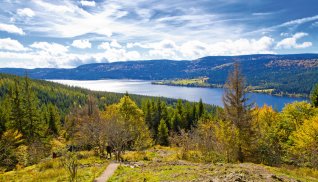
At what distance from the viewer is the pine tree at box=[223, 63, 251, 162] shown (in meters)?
31.1

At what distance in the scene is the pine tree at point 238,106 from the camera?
31141 mm

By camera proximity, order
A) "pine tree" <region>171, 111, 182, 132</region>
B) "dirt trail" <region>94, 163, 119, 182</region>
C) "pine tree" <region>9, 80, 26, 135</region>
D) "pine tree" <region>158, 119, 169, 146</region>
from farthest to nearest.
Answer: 1. "pine tree" <region>171, 111, 182, 132</region>
2. "pine tree" <region>158, 119, 169, 146</region>
3. "pine tree" <region>9, 80, 26, 135</region>
4. "dirt trail" <region>94, 163, 119, 182</region>

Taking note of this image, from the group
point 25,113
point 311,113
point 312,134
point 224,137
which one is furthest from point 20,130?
point 311,113

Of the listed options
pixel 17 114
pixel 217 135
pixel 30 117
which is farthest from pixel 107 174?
pixel 30 117

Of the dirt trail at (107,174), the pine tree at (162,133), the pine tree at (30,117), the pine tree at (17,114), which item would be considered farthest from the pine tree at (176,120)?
the dirt trail at (107,174)

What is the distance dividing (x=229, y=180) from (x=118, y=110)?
37433 mm

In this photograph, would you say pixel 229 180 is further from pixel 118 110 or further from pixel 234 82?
pixel 118 110

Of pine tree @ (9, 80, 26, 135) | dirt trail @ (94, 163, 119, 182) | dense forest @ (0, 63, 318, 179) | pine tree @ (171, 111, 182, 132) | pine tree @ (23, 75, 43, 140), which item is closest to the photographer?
dirt trail @ (94, 163, 119, 182)

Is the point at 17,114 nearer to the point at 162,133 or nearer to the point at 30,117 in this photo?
the point at 30,117

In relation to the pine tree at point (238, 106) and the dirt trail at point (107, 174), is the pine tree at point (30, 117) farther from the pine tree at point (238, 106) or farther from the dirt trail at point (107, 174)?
the pine tree at point (238, 106)

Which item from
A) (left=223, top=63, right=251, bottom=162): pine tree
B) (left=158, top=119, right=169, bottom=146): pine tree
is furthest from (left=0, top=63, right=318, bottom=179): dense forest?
(left=158, top=119, right=169, bottom=146): pine tree

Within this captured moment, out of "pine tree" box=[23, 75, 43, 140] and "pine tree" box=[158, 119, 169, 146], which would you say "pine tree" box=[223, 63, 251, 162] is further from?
"pine tree" box=[158, 119, 169, 146]

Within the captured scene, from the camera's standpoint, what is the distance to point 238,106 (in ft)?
103

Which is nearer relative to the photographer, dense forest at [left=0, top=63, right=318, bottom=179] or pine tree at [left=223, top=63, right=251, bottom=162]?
dense forest at [left=0, top=63, right=318, bottom=179]
